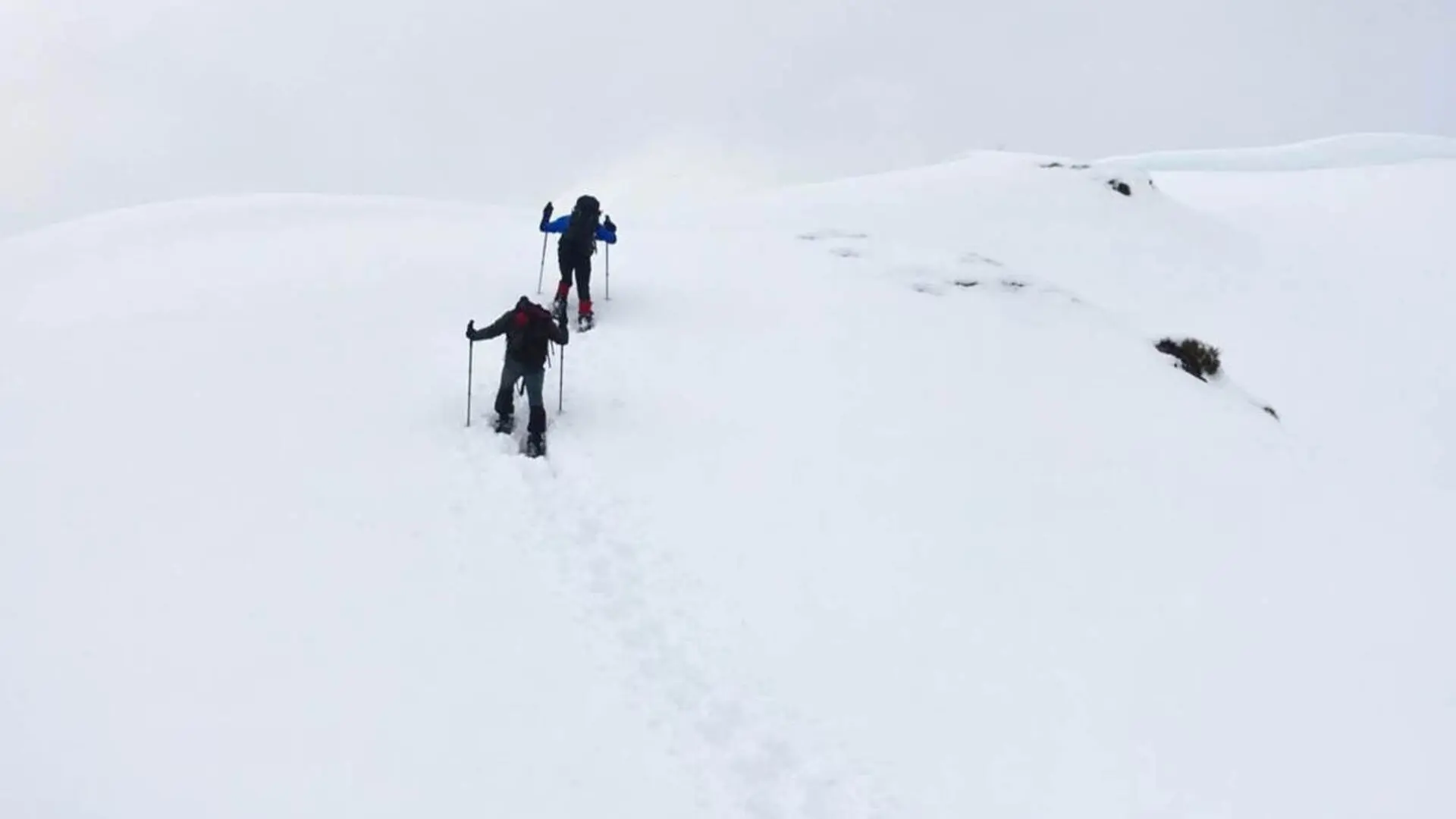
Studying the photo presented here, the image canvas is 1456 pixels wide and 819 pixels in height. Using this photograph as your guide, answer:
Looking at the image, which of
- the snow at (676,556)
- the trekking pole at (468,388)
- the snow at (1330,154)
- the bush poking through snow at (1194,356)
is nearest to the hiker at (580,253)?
the snow at (676,556)

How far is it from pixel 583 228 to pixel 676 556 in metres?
7.58

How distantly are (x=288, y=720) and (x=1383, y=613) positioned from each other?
11827 mm

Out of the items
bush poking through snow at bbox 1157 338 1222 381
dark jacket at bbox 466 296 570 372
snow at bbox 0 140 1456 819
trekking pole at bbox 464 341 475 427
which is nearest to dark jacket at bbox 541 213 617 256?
snow at bbox 0 140 1456 819

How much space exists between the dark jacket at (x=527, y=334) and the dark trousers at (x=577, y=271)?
3.49 metres

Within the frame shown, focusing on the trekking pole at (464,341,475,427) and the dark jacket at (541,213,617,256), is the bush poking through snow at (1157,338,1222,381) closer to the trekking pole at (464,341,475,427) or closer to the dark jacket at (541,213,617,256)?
the dark jacket at (541,213,617,256)

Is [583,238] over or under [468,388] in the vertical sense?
over

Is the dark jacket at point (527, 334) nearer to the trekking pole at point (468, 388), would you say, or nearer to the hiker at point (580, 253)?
the trekking pole at point (468, 388)

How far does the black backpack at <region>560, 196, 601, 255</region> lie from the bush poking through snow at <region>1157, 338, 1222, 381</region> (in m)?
10.7

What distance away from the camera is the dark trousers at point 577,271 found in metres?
16.2

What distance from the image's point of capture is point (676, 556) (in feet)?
33.8

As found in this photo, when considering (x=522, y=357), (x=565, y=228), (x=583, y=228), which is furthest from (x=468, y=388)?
(x=565, y=228)

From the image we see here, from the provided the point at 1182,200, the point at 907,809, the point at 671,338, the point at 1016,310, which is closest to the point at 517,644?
the point at 907,809

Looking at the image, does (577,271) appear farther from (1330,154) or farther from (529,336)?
(1330,154)

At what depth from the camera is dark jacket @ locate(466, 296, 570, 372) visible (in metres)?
12.3
